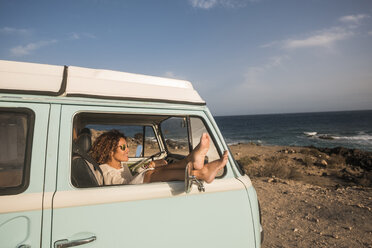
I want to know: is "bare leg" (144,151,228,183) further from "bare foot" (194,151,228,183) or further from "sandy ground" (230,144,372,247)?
"sandy ground" (230,144,372,247)

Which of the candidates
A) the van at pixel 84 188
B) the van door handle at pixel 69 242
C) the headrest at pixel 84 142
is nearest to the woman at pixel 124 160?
the van at pixel 84 188

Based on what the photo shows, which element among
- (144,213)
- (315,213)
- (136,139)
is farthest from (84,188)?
(315,213)

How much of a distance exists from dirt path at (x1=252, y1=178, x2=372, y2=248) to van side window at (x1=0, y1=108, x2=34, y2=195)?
3.78 m

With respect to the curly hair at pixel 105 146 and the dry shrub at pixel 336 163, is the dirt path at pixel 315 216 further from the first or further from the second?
the dry shrub at pixel 336 163

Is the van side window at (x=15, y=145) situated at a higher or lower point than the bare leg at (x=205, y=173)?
higher

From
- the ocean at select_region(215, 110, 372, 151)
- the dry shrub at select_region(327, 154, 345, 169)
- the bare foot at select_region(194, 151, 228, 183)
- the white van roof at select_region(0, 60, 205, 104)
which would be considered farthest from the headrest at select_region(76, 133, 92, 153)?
the ocean at select_region(215, 110, 372, 151)

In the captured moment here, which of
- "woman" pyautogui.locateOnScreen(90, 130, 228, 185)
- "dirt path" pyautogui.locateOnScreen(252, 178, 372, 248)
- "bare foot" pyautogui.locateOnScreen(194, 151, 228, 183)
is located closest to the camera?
"bare foot" pyautogui.locateOnScreen(194, 151, 228, 183)

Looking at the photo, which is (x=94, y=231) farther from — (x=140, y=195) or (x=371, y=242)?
(x=371, y=242)

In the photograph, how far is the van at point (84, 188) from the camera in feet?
4.16

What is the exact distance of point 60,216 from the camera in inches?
50.2

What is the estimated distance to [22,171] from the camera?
4.37ft

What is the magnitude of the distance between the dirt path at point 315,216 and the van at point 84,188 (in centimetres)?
273

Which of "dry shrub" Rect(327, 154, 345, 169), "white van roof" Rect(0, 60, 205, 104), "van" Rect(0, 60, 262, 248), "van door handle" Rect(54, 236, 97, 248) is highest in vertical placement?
"white van roof" Rect(0, 60, 205, 104)

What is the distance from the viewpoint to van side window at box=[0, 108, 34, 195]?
52.5 inches
